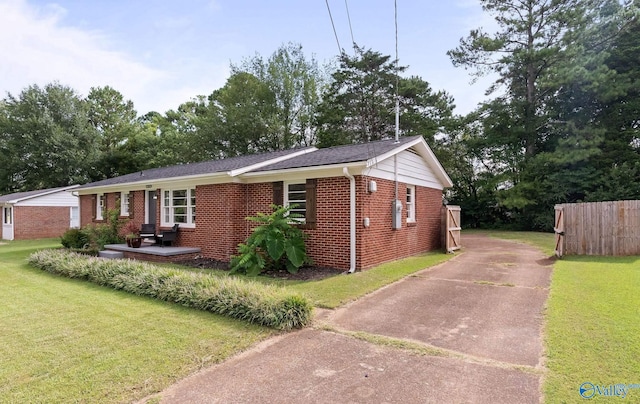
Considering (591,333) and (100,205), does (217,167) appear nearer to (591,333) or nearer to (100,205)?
(100,205)

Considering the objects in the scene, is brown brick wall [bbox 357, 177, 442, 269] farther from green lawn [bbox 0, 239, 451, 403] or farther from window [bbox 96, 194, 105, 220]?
window [bbox 96, 194, 105, 220]

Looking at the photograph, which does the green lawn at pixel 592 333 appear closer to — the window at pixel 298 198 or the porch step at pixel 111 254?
the window at pixel 298 198

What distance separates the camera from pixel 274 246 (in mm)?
8641

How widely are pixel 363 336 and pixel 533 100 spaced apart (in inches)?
962

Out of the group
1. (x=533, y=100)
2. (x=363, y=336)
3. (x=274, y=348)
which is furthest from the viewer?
(x=533, y=100)

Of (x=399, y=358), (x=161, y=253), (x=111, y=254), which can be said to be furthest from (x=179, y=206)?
(x=399, y=358)

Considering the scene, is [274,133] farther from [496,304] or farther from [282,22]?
[496,304]

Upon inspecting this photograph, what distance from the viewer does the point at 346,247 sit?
903 centimetres

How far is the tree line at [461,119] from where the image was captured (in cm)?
2042

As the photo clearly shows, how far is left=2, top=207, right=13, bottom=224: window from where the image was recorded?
22.6 meters

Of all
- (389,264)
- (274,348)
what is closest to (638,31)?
(389,264)

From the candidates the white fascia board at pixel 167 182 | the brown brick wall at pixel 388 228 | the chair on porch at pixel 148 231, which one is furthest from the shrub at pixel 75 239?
the brown brick wall at pixel 388 228

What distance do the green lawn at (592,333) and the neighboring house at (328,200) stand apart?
4216 mm

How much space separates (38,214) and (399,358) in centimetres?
2695
